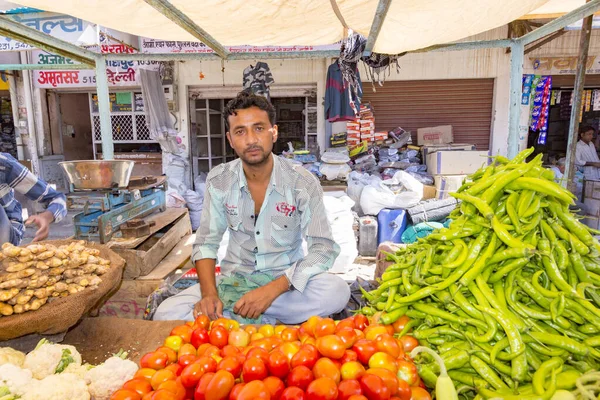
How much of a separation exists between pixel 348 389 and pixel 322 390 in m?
0.11

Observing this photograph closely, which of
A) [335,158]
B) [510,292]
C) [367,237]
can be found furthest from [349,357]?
[335,158]

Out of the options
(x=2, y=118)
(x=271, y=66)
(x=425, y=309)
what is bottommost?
(x=425, y=309)

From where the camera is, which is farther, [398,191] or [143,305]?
[398,191]

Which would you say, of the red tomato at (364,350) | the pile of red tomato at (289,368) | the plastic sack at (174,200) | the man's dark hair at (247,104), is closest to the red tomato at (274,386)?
the pile of red tomato at (289,368)

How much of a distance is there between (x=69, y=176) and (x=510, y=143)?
3.56 m

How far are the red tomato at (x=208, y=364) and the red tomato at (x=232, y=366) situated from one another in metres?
0.03

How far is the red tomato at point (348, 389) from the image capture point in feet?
4.42

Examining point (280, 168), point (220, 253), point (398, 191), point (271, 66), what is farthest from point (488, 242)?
point (271, 66)

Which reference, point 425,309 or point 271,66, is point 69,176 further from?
point 271,66

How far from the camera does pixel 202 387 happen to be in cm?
137

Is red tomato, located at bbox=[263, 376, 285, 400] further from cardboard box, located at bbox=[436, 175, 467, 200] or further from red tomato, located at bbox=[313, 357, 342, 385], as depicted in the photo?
cardboard box, located at bbox=[436, 175, 467, 200]

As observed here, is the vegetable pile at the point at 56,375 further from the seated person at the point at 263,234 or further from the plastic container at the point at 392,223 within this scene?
the plastic container at the point at 392,223

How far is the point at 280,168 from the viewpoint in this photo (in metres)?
2.96

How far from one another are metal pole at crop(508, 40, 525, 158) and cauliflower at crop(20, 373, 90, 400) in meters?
3.21
